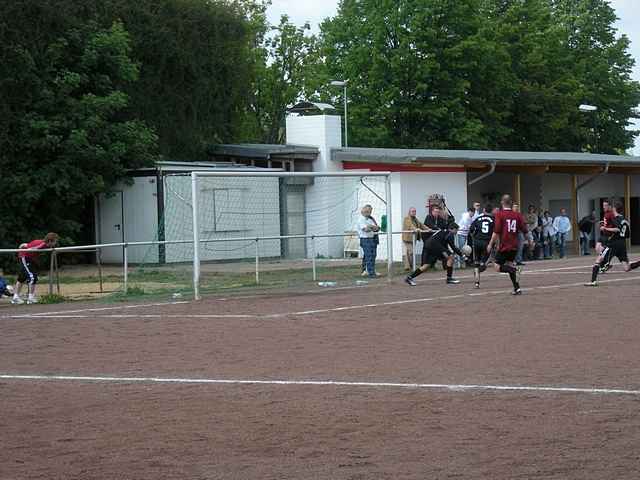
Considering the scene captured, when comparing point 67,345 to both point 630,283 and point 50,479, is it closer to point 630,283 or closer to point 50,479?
point 50,479

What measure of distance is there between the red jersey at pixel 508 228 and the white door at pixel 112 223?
16.6m

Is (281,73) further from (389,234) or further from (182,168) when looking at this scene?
(389,234)

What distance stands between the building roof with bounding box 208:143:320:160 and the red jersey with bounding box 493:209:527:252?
15.9m

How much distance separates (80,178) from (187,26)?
842 cm

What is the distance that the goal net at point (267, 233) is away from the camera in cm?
2497

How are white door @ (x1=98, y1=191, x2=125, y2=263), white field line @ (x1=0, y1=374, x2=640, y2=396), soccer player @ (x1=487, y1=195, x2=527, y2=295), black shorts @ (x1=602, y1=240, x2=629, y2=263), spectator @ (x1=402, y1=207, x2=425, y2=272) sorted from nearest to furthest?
white field line @ (x1=0, y1=374, x2=640, y2=396) → soccer player @ (x1=487, y1=195, x2=527, y2=295) → black shorts @ (x1=602, y1=240, x2=629, y2=263) → spectator @ (x1=402, y1=207, x2=425, y2=272) → white door @ (x1=98, y1=191, x2=125, y2=263)

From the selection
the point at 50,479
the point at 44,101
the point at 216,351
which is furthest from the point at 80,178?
the point at 50,479

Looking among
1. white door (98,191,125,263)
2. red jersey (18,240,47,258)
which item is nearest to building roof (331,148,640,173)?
white door (98,191,125,263)

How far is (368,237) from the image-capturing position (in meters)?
25.5

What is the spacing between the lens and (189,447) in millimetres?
7918

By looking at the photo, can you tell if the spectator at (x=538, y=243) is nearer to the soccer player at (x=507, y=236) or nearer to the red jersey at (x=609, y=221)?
the red jersey at (x=609, y=221)

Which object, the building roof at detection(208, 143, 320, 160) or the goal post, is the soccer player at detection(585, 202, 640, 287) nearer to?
the goal post

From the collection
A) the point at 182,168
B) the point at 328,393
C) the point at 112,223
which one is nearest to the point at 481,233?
the point at 182,168

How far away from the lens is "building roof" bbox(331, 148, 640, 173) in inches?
1309
